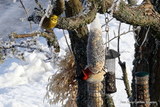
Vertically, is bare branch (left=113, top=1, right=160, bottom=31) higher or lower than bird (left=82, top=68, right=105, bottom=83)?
higher

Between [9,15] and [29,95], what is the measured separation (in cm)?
522

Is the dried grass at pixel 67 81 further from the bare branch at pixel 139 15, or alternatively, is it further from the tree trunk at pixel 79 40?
the bare branch at pixel 139 15

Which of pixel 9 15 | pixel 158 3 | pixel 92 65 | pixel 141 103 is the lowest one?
pixel 141 103

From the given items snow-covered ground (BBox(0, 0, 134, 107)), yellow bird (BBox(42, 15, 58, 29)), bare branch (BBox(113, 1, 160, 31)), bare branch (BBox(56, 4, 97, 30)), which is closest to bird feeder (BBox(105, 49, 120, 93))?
bare branch (BBox(113, 1, 160, 31))

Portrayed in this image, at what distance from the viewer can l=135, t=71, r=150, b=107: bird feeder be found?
2764 millimetres

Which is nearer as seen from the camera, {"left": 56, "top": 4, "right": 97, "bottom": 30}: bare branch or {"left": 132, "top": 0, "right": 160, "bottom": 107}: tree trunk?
{"left": 56, "top": 4, "right": 97, "bottom": 30}: bare branch

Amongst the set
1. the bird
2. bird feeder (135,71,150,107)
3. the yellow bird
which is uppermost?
the yellow bird

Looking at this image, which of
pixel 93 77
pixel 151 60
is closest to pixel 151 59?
pixel 151 60

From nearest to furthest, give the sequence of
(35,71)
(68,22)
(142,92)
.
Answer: (68,22), (142,92), (35,71)

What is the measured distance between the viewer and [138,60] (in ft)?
10.7

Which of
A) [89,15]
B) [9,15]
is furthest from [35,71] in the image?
[89,15]

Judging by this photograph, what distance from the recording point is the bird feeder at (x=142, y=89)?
276cm

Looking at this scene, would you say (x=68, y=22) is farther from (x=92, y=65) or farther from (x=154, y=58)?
(x=154, y=58)

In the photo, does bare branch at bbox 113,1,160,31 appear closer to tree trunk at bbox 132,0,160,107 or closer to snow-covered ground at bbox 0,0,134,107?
tree trunk at bbox 132,0,160,107
